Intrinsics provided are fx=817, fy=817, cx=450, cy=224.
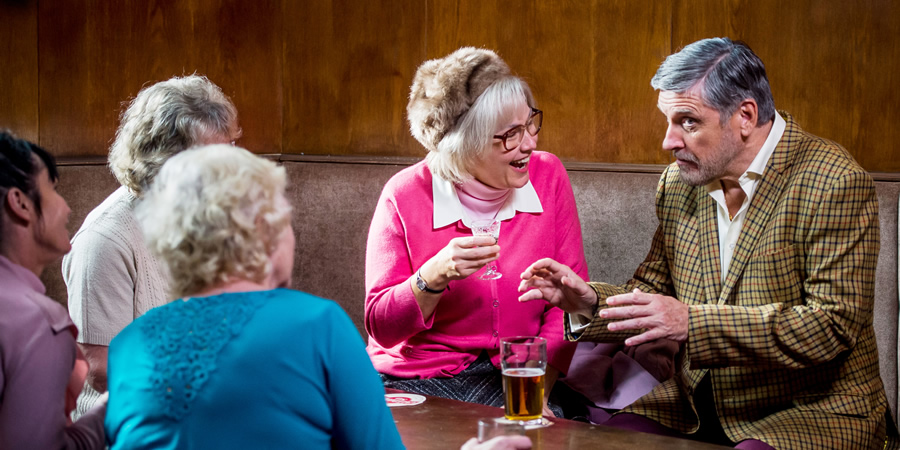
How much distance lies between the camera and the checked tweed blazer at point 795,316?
2.16 metres

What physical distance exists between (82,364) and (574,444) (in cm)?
94

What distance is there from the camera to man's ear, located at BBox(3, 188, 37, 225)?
4.72ft

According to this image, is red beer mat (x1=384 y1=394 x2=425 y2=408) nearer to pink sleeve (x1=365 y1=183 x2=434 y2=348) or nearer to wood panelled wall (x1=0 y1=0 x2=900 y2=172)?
pink sleeve (x1=365 y1=183 x2=434 y2=348)

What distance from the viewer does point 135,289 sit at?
2.34 m

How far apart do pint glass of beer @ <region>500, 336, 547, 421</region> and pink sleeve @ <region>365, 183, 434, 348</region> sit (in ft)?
2.70

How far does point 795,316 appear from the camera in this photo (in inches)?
85.4

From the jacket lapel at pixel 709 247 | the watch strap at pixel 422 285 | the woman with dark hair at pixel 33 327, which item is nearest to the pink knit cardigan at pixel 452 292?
the watch strap at pixel 422 285

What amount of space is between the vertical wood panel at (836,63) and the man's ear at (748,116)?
870mm

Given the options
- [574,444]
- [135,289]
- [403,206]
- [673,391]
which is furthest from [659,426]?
[135,289]

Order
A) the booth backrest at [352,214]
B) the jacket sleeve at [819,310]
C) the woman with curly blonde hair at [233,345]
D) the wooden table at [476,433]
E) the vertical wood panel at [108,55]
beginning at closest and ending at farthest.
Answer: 1. the woman with curly blonde hair at [233,345]
2. the wooden table at [476,433]
3. the jacket sleeve at [819,310]
4. the booth backrest at [352,214]
5. the vertical wood panel at [108,55]

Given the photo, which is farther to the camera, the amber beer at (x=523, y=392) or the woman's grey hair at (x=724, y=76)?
the woman's grey hair at (x=724, y=76)

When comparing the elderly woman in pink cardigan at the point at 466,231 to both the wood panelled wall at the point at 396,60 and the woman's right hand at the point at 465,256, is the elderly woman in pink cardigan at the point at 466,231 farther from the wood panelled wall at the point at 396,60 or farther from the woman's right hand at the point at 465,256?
the wood panelled wall at the point at 396,60

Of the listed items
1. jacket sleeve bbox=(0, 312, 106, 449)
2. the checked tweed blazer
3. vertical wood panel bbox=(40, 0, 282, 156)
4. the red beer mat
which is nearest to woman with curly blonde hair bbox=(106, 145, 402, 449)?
jacket sleeve bbox=(0, 312, 106, 449)

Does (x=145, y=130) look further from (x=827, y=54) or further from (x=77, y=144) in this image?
(x=827, y=54)
